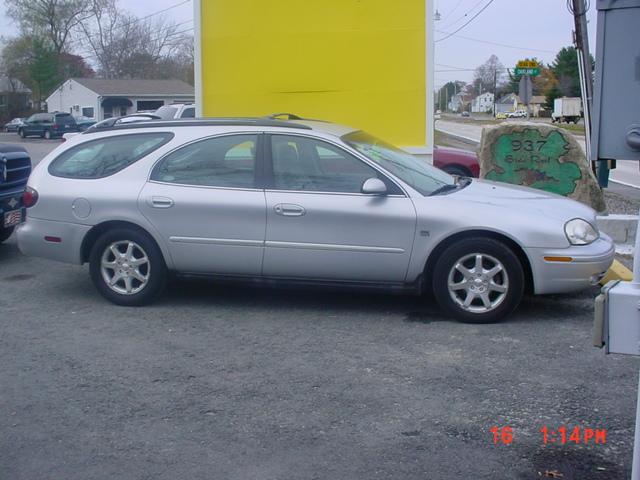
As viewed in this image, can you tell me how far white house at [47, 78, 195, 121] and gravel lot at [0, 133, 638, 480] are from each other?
179 ft

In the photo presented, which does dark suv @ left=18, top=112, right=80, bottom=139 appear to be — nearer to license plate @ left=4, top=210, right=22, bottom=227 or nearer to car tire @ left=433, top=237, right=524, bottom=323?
license plate @ left=4, top=210, right=22, bottom=227

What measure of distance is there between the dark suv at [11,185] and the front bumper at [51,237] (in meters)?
1.97

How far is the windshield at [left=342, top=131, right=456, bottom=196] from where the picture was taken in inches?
270

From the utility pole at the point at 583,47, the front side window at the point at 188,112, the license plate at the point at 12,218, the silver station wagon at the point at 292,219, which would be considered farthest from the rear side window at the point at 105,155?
the front side window at the point at 188,112

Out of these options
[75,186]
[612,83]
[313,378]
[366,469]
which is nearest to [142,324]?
[75,186]

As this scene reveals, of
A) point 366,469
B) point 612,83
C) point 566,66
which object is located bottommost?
point 366,469

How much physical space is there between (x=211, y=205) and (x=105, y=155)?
117 centimetres

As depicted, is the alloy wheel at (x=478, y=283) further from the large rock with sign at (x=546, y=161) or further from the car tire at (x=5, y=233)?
the car tire at (x=5, y=233)

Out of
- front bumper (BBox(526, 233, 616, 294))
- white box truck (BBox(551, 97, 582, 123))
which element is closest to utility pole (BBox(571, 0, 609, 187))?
front bumper (BBox(526, 233, 616, 294))

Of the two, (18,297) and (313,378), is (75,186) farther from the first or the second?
(313,378)

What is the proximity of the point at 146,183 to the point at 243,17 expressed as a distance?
5.09 meters

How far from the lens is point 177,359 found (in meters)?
5.78

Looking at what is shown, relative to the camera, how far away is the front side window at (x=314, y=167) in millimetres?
6785
